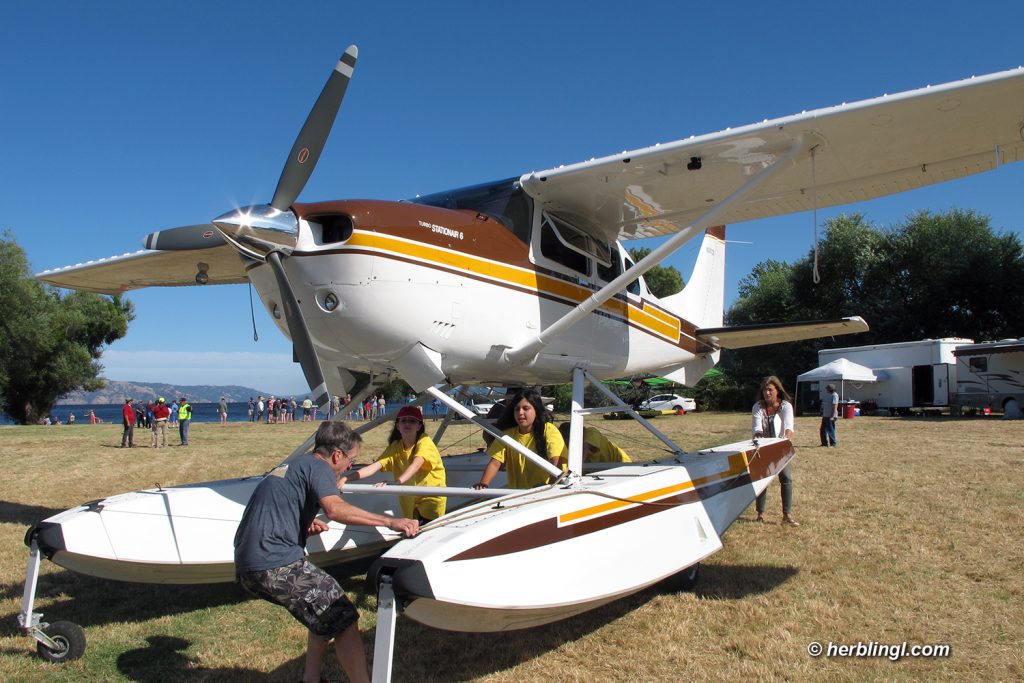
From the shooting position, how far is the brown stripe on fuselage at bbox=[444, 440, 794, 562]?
348 cm

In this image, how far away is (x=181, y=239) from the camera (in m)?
5.10

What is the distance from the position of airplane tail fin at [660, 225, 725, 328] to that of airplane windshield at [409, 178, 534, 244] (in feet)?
13.0

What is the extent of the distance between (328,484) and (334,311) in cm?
158

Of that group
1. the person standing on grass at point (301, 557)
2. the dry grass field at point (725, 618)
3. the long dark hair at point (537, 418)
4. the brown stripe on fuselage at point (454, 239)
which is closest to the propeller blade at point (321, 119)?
the brown stripe on fuselage at point (454, 239)

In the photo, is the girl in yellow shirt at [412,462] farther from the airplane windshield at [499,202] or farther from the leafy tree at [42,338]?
the leafy tree at [42,338]

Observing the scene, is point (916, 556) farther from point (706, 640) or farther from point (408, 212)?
point (408, 212)

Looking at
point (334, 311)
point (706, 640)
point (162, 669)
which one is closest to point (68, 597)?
point (162, 669)

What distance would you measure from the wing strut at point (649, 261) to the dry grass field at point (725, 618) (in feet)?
6.34

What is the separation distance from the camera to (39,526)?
4465 millimetres

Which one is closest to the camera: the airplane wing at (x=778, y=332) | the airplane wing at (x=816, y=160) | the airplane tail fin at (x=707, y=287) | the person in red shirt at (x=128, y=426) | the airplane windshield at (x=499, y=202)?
the airplane wing at (x=816, y=160)

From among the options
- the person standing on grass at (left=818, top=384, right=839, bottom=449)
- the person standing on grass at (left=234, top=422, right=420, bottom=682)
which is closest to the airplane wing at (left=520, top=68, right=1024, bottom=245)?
the person standing on grass at (left=234, top=422, right=420, bottom=682)

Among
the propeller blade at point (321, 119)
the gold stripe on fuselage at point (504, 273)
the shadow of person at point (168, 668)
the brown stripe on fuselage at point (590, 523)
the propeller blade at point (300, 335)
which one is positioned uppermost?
the propeller blade at point (321, 119)

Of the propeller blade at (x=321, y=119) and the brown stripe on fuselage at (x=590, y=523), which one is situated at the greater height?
the propeller blade at (x=321, y=119)

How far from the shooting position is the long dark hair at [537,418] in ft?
18.2
